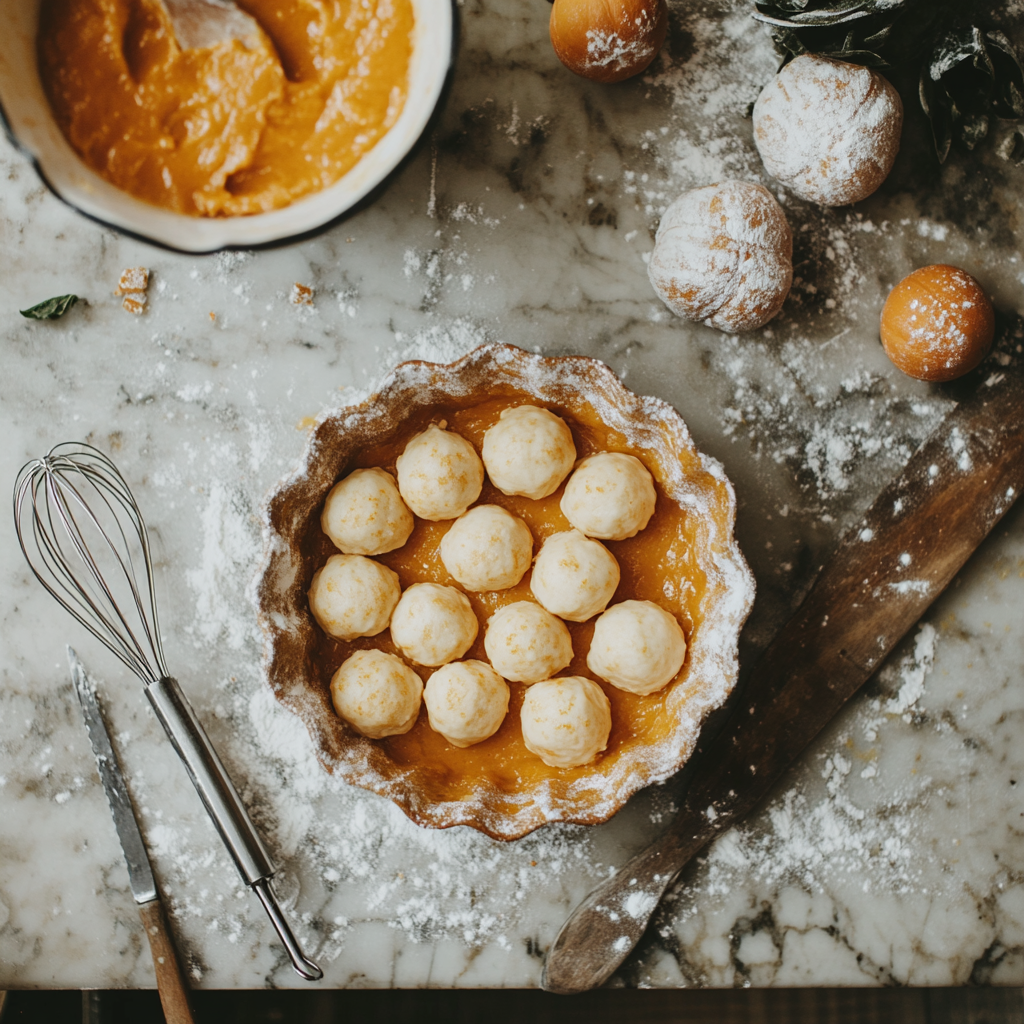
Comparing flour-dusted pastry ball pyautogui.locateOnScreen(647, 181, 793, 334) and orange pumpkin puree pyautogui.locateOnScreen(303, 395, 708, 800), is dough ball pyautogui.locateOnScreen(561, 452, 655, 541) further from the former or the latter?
flour-dusted pastry ball pyautogui.locateOnScreen(647, 181, 793, 334)

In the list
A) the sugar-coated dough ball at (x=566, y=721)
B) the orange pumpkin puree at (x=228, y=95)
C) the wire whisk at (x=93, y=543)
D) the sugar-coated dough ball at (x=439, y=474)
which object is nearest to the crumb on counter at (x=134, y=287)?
the wire whisk at (x=93, y=543)

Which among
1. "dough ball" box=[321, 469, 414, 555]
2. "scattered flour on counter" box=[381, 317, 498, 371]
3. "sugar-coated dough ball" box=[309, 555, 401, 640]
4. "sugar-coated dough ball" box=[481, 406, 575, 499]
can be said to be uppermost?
"scattered flour on counter" box=[381, 317, 498, 371]

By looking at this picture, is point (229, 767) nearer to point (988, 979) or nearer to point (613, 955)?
point (613, 955)

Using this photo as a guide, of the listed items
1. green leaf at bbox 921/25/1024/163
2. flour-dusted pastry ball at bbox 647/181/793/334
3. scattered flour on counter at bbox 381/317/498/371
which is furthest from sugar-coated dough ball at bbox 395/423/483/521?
green leaf at bbox 921/25/1024/163

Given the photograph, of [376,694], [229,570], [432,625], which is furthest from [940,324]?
[229,570]

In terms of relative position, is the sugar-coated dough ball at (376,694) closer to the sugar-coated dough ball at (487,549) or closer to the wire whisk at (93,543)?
the sugar-coated dough ball at (487,549)

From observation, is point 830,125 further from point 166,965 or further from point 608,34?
point 166,965
